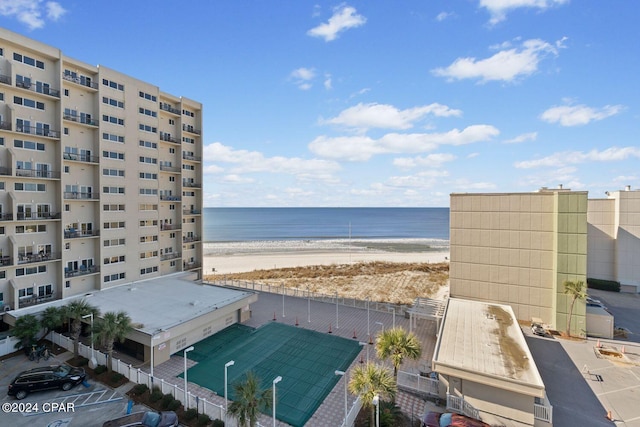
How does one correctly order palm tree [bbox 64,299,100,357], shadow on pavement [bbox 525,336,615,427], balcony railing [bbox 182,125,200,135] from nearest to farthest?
shadow on pavement [bbox 525,336,615,427] → palm tree [bbox 64,299,100,357] → balcony railing [bbox 182,125,200,135]

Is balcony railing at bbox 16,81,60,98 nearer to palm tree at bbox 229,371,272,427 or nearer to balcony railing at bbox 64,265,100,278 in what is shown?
balcony railing at bbox 64,265,100,278

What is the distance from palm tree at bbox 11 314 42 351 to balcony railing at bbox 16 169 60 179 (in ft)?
35.0

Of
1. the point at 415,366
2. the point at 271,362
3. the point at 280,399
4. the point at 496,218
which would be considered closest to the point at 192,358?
the point at 271,362

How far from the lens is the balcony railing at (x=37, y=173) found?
23.1m

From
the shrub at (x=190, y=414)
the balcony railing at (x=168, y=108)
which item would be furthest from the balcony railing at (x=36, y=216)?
the shrub at (x=190, y=414)

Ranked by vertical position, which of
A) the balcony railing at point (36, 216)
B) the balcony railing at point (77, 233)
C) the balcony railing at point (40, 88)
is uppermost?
the balcony railing at point (40, 88)

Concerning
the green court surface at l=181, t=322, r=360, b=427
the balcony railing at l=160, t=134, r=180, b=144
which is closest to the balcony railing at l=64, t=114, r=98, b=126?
the balcony railing at l=160, t=134, r=180, b=144

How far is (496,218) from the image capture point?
25203mm

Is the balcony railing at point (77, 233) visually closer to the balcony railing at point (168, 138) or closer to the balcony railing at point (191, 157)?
the balcony railing at point (168, 138)

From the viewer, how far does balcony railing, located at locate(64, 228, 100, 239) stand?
2573 centimetres

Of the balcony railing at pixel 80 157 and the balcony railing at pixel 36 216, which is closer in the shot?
the balcony railing at pixel 36 216

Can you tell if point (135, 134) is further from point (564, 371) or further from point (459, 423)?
point (564, 371)

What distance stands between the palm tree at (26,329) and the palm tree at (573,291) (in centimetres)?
3663

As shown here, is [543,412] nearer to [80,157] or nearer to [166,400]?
[166,400]
